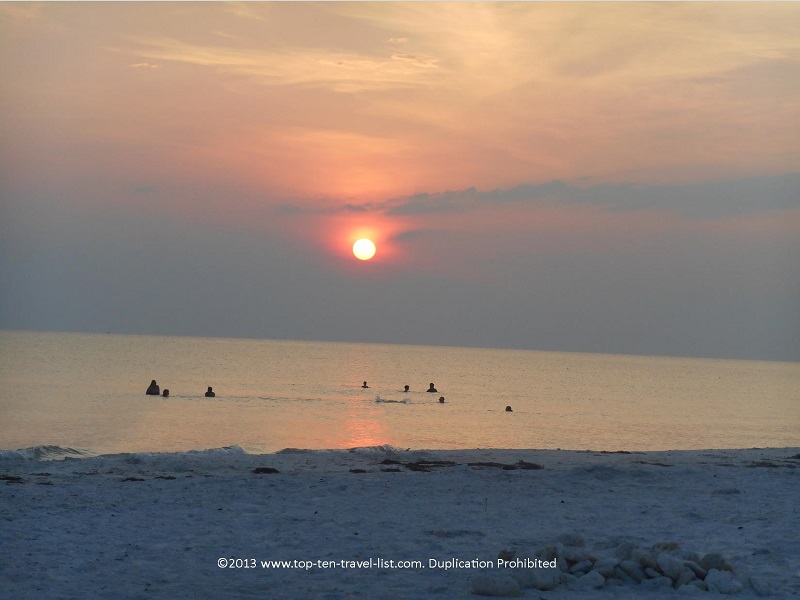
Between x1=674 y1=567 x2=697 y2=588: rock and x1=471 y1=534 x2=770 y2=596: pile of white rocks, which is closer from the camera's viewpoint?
x1=471 y1=534 x2=770 y2=596: pile of white rocks

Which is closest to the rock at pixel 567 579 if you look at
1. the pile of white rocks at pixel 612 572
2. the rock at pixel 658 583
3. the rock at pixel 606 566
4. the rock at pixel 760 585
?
the pile of white rocks at pixel 612 572

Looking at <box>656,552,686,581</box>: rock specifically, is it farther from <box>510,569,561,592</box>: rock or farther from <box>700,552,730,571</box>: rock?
<box>510,569,561,592</box>: rock

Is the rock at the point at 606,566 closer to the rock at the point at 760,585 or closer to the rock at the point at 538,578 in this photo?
the rock at the point at 538,578

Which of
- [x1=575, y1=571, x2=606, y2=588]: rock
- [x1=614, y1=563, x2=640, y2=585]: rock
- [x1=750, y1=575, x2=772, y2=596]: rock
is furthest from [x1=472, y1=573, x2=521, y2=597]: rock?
[x1=750, y1=575, x2=772, y2=596]: rock

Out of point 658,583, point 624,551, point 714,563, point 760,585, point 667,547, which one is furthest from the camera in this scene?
point 667,547

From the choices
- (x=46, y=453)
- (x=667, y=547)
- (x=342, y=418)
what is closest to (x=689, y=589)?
→ (x=667, y=547)

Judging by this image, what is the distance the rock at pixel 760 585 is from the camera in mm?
8195

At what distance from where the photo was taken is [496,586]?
26.7ft

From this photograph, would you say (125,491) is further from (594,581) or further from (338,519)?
(594,581)

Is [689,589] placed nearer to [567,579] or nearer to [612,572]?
[612,572]

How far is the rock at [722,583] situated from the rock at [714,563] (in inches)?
10.0

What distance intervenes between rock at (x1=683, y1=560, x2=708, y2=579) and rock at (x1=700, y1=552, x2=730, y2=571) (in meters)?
0.13

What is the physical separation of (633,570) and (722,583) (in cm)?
87

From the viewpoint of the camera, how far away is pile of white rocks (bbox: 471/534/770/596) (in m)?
8.25
